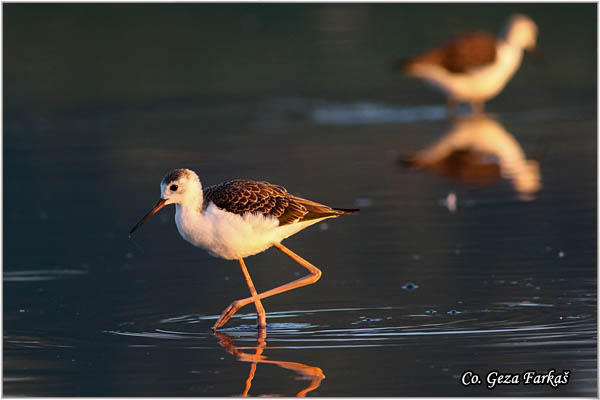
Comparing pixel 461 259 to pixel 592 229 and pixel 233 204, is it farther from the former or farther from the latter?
pixel 233 204

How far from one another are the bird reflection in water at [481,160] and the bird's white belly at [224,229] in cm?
467

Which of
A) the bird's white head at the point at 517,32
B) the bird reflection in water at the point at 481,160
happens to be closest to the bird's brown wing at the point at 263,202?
the bird reflection in water at the point at 481,160

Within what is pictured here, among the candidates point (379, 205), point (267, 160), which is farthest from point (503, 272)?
point (267, 160)

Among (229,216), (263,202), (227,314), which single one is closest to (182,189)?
(229,216)

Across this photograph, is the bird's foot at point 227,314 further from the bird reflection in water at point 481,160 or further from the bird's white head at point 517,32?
the bird's white head at point 517,32

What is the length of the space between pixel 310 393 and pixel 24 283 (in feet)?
12.2

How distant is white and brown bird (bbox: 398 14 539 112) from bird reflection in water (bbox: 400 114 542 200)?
167 centimetres

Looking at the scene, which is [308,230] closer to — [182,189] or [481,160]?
[182,189]

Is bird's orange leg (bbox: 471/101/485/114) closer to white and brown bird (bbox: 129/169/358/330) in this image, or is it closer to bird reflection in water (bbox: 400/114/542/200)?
bird reflection in water (bbox: 400/114/542/200)

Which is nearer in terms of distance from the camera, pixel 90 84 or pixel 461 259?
pixel 461 259

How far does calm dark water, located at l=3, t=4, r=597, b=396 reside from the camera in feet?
23.5

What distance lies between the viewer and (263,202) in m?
8.40

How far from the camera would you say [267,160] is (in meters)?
14.6

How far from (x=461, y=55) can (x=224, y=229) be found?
36.0 ft
